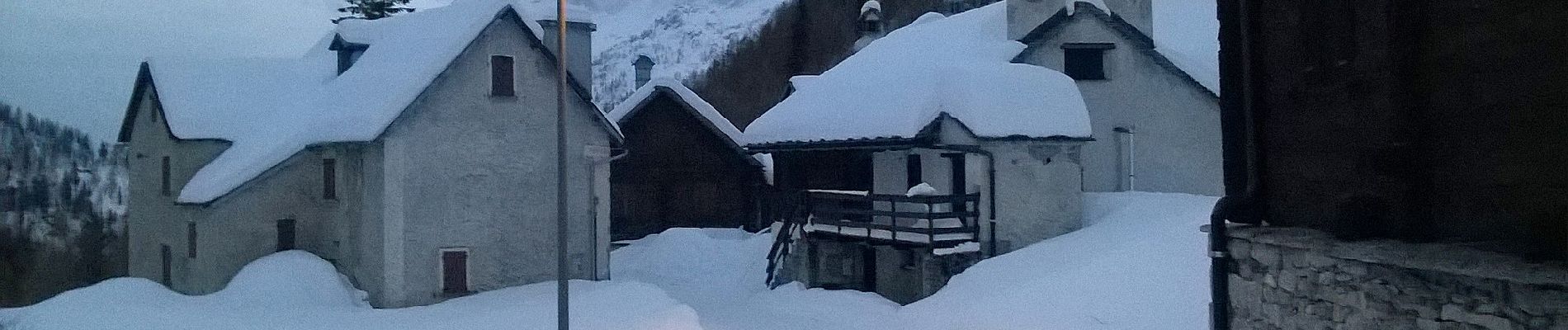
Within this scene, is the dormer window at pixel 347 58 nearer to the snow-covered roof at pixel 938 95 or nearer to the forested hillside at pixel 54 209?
the forested hillside at pixel 54 209

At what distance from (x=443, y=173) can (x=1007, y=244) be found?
34.7 feet

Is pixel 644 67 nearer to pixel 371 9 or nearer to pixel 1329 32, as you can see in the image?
pixel 371 9

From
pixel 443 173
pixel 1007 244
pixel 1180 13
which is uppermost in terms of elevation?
pixel 1180 13

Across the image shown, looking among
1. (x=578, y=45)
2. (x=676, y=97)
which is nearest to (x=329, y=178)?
(x=578, y=45)

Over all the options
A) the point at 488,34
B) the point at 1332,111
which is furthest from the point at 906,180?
the point at 1332,111

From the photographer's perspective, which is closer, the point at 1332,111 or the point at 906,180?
the point at 1332,111

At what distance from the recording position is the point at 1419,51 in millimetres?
6535

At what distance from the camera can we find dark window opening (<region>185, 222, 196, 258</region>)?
82.8 ft

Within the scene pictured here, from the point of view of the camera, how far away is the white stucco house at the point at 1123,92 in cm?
2522

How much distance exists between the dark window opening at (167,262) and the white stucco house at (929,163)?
528 inches

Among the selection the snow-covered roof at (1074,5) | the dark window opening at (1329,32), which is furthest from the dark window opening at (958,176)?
the dark window opening at (1329,32)

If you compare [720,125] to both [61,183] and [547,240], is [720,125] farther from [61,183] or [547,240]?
[61,183]

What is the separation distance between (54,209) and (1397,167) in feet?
166

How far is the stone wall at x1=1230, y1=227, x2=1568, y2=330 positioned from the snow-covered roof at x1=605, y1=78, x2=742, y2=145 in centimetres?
2724
